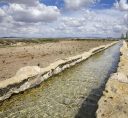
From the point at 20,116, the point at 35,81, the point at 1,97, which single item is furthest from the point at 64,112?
the point at 35,81

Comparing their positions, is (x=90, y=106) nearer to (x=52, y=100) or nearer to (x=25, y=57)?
(x=52, y=100)

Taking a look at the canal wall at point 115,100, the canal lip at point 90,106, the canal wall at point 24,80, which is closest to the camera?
the canal wall at point 115,100

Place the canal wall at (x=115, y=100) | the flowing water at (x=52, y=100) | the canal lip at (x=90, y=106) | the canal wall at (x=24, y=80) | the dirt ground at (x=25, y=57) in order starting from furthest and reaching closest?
the dirt ground at (x=25, y=57)
the canal wall at (x=24, y=80)
the flowing water at (x=52, y=100)
the canal lip at (x=90, y=106)
the canal wall at (x=115, y=100)

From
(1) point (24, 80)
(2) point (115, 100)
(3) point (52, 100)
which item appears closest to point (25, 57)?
(1) point (24, 80)

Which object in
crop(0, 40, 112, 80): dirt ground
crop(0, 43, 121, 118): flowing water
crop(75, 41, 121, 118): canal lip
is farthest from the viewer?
crop(0, 40, 112, 80): dirt ground

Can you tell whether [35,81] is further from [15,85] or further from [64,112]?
[64,112]

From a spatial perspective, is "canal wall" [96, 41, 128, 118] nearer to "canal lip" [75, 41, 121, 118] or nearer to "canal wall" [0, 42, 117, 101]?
"canal lip" [75, 41, 121, 118]

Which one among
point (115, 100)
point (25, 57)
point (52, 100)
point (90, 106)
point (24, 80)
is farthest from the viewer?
point (25, 57)

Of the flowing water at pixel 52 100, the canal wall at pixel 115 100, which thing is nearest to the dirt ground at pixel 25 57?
the flowing water at pixel 52 100

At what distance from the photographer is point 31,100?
12578 mm

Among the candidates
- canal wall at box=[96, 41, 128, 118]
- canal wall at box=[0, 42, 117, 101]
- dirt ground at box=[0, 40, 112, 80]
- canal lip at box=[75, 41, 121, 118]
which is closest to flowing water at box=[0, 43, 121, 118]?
canal lip at box=[75, 41, 121, 118]

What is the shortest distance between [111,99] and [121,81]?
2.81 metres

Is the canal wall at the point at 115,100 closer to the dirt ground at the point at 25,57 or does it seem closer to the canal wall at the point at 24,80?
the canal wall at the point at 24,80

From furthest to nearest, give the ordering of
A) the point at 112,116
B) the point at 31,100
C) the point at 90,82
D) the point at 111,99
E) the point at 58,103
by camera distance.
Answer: the point at 90,82
the point at 31,100
the point at 58,103
the point at 111,99
the point at 112,116
